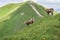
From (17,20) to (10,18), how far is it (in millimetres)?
2604

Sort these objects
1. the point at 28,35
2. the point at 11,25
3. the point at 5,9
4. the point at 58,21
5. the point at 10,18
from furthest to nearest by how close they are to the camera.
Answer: the point at 5,9 < the point at 10,18 < the point at 11,25 < the point at 58,21 < the point at 28,35

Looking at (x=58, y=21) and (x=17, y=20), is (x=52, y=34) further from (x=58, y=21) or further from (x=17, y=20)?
(x=17, y=20)

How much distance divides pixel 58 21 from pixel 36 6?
25.5m

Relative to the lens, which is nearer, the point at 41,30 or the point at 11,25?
the point at 41,30

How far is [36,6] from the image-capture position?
5069 centimetres

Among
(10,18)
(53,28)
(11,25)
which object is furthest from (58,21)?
(10,18)

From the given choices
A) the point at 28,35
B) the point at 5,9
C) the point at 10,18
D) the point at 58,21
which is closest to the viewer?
the point at 28,35

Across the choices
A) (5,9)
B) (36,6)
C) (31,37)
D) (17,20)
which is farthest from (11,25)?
(31,37)

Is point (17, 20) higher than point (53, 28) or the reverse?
the reverse

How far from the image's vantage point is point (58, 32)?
21.9m

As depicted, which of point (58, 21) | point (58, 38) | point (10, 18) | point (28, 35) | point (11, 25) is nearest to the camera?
point (58, 38)

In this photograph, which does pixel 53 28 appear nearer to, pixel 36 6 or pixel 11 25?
pixel 11 25

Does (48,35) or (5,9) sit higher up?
(48,35)

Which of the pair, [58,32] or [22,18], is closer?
[58,32]
